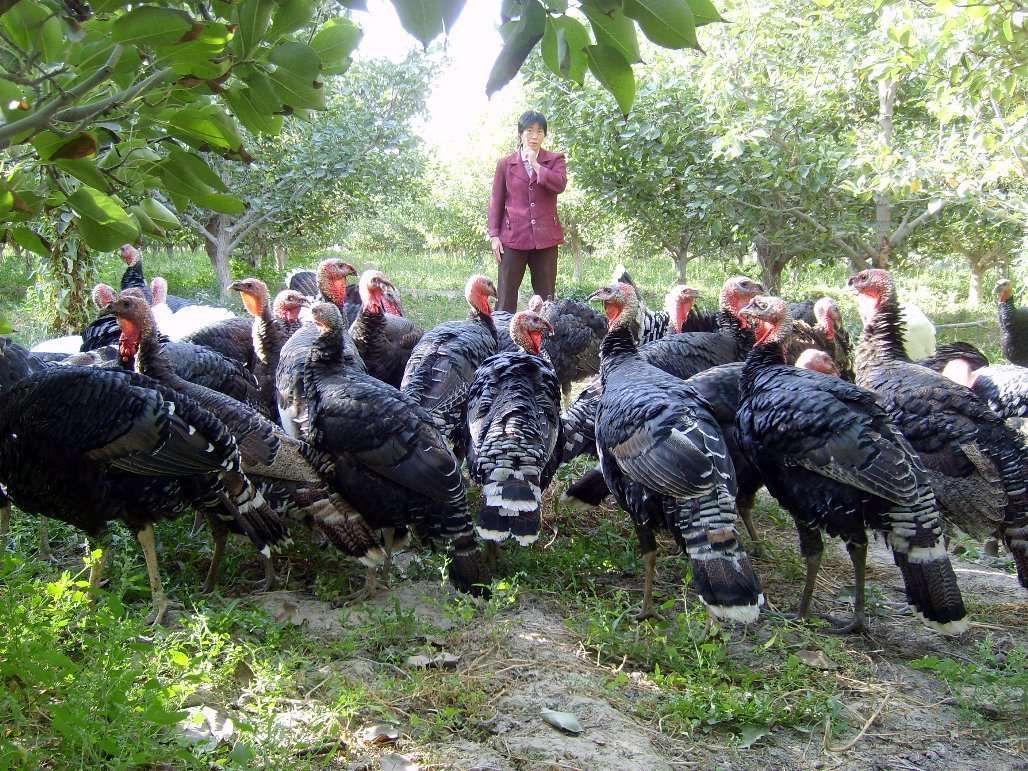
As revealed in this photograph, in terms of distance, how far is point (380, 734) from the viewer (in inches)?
123

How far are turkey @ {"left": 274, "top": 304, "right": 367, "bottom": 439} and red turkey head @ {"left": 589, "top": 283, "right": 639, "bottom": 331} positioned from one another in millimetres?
1771

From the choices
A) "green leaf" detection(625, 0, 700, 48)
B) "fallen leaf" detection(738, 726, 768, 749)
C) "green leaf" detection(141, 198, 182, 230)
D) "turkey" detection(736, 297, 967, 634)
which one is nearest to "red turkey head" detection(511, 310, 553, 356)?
"turkey" detection(736, 297, 967, 634)

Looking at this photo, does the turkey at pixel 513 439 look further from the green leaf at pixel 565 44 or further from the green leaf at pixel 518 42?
the green leaf at pixel 518 42

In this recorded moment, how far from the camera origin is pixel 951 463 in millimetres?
5000

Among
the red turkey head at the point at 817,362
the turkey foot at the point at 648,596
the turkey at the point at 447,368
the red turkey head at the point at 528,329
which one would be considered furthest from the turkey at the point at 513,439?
the red turkey head at the point at 817,362

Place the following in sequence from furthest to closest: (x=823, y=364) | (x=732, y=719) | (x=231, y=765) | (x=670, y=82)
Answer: (x=670, y=82)
(x=823, y=364)
(x=732, y=719)
(x=231, y=765)

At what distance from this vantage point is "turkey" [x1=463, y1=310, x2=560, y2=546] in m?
4.45

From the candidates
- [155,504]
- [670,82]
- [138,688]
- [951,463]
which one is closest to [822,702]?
[951,463]

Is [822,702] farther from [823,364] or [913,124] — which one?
[913,124]

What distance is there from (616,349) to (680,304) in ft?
8.18

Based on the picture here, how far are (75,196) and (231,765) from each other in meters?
1.85

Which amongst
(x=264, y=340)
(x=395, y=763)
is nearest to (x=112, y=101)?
(x=395, y=763)

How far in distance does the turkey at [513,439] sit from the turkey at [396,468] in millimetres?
199

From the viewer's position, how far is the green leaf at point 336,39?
1730 millimetres
